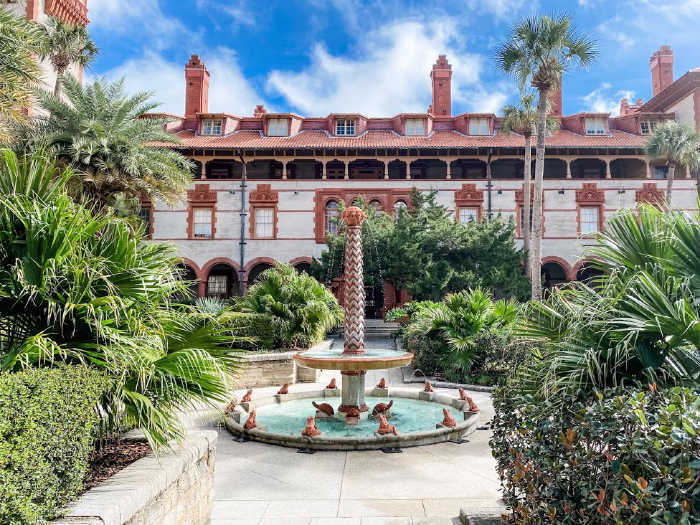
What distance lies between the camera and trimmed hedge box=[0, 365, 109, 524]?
7.86 ft

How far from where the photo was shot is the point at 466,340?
38.9 ft

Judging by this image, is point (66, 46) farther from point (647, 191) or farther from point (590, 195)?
point (647, 191)

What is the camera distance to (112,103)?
1786 centimetres

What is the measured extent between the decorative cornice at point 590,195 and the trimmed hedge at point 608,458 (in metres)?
28.6

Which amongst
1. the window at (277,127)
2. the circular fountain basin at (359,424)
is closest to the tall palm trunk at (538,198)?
the circular fountain basin at (359,424)

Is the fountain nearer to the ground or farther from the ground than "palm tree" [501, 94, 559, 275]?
nearer to the ground

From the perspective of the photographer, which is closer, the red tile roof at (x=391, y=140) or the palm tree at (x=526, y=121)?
the palm tree at (x=526, y=121)

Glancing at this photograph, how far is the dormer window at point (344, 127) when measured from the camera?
31094 millimetres

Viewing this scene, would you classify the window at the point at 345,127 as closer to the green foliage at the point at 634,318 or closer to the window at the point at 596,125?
the window at the point at 596,125

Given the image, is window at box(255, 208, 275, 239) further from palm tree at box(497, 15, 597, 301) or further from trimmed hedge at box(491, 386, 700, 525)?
trimmed hedge at box(491, 386, 700, 525)

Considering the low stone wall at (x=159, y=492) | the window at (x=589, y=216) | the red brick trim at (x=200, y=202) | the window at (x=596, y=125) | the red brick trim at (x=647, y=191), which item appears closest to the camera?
the low stone wall at (x=159, y=492)

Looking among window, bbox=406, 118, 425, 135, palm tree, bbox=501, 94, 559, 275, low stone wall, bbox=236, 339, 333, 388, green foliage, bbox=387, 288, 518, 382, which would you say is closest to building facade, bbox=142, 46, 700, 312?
window, bbox=406, 118, 425, 135

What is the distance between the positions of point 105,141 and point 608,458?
17.5m

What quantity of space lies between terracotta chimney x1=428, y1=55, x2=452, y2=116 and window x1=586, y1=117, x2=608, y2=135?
357 inches
